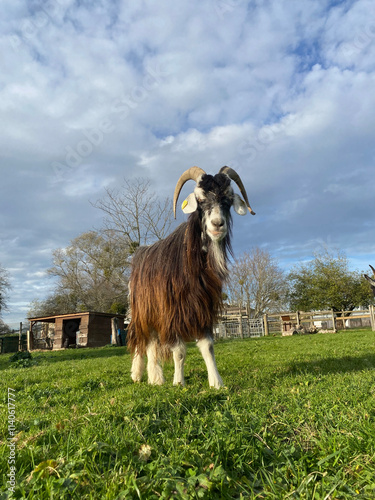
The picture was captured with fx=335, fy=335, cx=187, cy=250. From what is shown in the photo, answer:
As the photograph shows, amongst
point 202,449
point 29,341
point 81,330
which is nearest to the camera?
point 202,449

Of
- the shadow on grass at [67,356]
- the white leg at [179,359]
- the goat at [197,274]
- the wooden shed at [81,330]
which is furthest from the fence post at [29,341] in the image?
the white leg at [179,359]

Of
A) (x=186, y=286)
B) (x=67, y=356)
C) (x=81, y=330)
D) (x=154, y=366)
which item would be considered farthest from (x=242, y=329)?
(x=186, y=286)

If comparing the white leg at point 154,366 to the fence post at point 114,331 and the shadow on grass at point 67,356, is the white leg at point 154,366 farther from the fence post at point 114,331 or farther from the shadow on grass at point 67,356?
the fence post at point 114,331

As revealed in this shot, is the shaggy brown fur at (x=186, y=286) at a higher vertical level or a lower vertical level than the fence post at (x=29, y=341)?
higher

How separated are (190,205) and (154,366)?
2380 millimetres

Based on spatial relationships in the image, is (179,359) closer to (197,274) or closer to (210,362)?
(210,362)

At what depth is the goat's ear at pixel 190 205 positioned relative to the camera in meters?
4.30

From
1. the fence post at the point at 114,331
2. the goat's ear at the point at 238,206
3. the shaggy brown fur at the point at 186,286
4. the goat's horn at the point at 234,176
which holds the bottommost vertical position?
the fence post at the point at 114,331

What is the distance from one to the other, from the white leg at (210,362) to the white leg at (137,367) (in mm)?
1512

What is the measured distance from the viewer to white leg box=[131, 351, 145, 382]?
5.28 meters

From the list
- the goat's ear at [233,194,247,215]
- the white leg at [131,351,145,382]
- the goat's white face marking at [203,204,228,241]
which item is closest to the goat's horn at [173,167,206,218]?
the goat's ear at [233,194,247,215]

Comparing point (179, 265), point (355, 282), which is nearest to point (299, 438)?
point (179, 265)

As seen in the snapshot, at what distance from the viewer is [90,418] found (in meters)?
2.50

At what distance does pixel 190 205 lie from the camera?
434 centimetres
